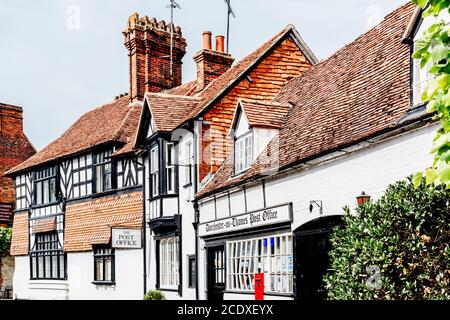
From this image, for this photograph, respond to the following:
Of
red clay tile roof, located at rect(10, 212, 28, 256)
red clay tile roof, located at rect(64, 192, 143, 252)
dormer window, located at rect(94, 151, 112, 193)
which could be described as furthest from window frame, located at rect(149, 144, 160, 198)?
red clay tile roof, located at rect(10, 212, 28, 256)

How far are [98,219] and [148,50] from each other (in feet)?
23.9

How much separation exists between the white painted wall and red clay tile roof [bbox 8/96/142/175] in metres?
11.3

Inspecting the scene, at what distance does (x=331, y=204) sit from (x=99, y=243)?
14907mm

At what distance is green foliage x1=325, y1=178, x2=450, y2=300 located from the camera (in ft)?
28.6

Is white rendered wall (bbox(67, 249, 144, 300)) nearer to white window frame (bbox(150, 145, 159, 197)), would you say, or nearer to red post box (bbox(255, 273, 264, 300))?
white window frame (bbox(150, 145, 159, 197))

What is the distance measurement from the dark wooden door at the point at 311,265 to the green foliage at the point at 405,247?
4.12 metres

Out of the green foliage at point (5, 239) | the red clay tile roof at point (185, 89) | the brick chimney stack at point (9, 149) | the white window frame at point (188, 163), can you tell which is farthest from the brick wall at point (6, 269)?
the white window frame at point (188, 163)

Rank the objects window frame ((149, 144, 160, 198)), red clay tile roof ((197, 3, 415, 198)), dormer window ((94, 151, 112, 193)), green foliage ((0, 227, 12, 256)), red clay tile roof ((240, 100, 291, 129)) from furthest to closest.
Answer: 1. green foliage ((0, 227, 12, 256))
2. dormer window ((94, 151, 112, 193))
3. window frame ((149, 144, 160, 198))
4. red clay tile roof ((240, 100, 291, 129))
5. red clay tile roof ((197, 3, 415, 198))

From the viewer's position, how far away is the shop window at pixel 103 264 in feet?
86.2

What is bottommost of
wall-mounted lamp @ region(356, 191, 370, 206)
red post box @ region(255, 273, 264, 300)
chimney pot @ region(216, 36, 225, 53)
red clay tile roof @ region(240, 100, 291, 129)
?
red post box @ region(255, 273, 264, 300)

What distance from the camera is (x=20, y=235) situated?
1374 inches

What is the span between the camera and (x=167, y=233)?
2245 centimetres

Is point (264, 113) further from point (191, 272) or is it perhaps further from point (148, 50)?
point (148, 50)
